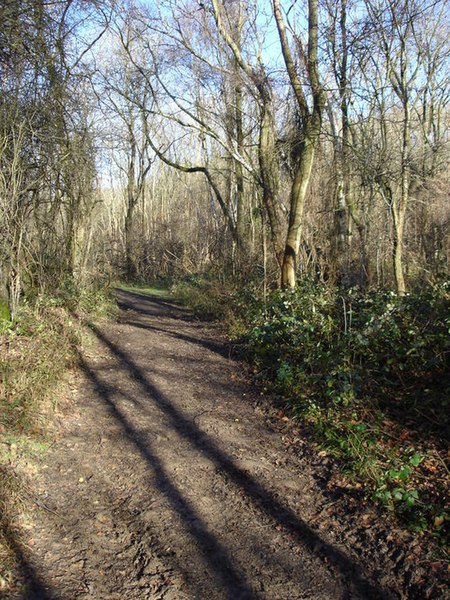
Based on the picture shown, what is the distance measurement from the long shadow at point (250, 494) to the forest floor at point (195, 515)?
12 millimetres

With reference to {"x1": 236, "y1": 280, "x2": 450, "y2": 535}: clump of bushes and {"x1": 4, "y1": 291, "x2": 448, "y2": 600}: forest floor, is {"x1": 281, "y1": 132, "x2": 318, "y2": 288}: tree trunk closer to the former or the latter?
{"x1": 236, "y1": 280, "x2": 450, "y2": 535}: clump of bushes

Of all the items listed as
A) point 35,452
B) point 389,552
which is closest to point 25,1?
point 35,452

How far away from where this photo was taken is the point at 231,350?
9.49 meters

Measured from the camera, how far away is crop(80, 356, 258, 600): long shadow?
325 centimetres

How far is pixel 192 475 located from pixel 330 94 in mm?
10005

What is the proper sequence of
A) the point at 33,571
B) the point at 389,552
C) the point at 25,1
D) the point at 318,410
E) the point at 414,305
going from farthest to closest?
the point at 25,1, the point at 414,305, the point at 318,410, the point at 389,552, the point at 33,571

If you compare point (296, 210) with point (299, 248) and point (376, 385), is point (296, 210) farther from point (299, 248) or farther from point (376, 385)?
point (376, 385)

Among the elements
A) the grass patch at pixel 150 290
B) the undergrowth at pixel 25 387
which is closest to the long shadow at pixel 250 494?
the undergrowth at pixel 25 387

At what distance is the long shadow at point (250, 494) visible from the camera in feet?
11.1

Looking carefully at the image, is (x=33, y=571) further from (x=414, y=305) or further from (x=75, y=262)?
(x=75, y=262)

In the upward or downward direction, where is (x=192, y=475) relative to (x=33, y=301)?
downward

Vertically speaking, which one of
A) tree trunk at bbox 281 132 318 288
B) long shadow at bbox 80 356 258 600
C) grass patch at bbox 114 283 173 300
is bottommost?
long shadow at bbox 80 356 258 600

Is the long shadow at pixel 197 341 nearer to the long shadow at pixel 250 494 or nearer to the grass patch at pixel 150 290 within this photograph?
the long shadow at pixel 250 494

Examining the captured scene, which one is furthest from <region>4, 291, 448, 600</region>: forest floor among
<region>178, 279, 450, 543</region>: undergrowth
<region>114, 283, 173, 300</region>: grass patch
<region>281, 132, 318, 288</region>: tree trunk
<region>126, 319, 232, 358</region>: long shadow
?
<region>114, 283, 173, 300</region>: grass patch
